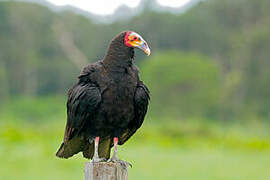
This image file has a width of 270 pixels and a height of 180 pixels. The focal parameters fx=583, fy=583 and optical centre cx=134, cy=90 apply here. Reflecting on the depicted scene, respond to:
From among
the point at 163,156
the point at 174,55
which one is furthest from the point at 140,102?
the point at 174,55

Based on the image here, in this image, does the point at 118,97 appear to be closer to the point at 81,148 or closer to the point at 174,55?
the point at 81,148

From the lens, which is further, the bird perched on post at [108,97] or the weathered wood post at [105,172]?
the bird perched on post at [108,97]

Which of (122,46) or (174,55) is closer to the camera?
(122,46)

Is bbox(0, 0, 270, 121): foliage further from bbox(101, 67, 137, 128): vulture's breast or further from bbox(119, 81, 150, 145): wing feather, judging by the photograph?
bbox(101, 67, 137, 128): vulture's breast

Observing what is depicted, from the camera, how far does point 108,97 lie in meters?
3.92

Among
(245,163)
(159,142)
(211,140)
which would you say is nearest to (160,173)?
(245,163)

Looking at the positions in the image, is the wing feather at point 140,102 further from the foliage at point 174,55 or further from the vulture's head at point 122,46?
the foliage at point 174,55

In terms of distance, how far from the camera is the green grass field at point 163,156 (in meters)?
10.7

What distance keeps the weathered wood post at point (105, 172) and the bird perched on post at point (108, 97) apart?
66 cm

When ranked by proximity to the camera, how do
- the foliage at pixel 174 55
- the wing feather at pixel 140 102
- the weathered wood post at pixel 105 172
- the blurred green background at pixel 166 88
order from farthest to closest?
the foliage at pixel 174 55, the blurred green background at pixel 166 88, the wing feather at pixel 140 102, the weathered wood post at pixel 105 172

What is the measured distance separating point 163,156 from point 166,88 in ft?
50.6

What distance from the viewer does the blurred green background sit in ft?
39.8

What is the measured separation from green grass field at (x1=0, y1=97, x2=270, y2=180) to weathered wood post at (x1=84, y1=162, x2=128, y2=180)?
22.0 feet

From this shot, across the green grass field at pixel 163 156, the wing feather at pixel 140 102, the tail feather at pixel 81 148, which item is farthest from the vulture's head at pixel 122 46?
the green grass field at pixel 163 156
